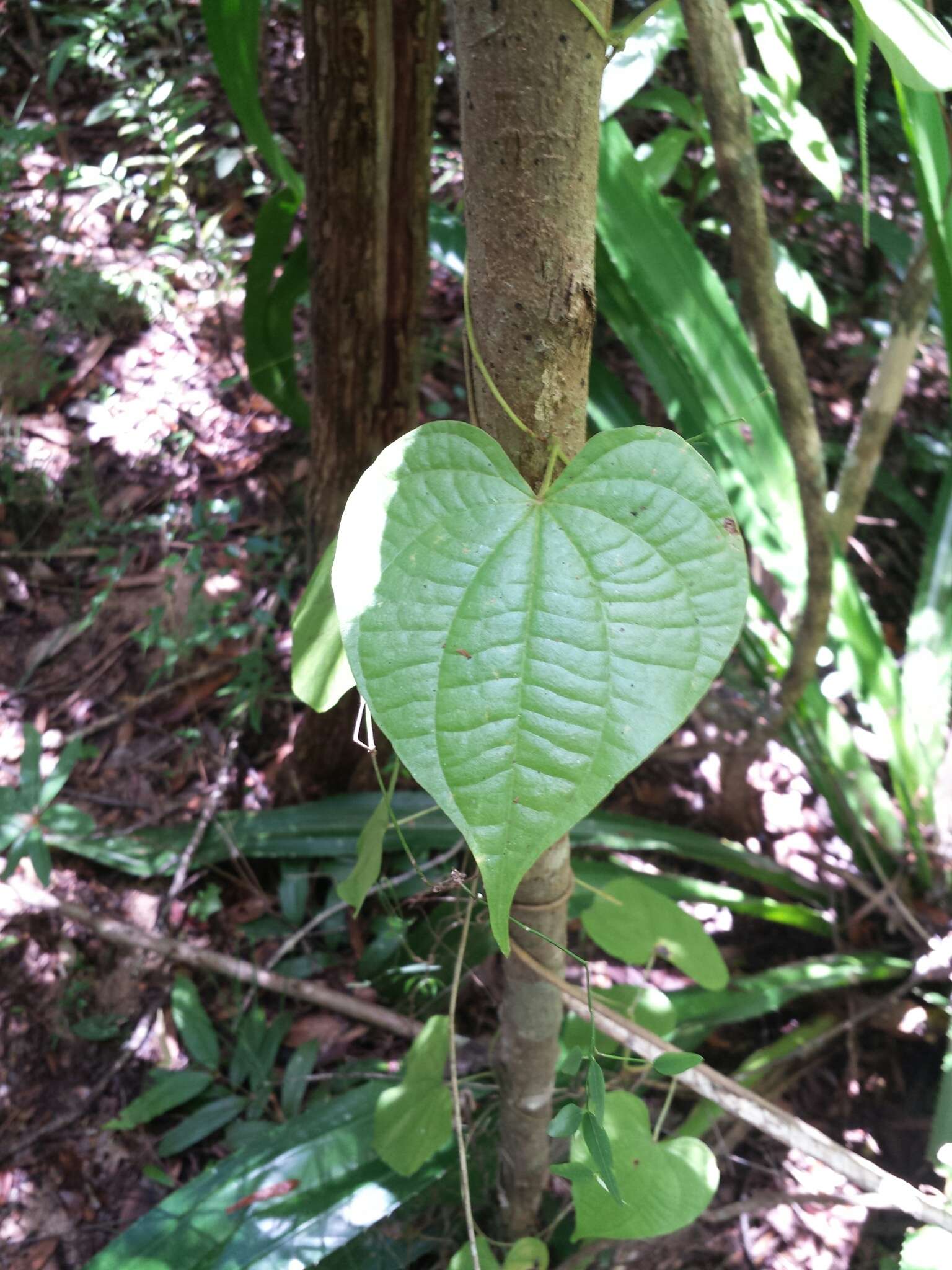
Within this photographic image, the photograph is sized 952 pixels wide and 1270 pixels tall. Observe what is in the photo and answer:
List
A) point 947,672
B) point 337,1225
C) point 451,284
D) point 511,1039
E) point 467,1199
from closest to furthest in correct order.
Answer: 1. point 467,1199
2. point 511,1039
3. point 337,1225
4. point 947,672
5. point 451,284

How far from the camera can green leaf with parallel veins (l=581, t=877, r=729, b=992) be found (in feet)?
2.83

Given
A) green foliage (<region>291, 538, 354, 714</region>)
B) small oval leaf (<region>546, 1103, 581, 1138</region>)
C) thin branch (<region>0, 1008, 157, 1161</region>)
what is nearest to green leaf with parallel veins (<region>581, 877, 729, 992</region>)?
small oval leaf (<region>546, 1103, 581, 1138</region>)

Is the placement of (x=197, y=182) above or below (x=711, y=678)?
above

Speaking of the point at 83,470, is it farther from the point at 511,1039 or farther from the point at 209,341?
the point at 511,1039

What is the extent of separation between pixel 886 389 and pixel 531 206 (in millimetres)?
923

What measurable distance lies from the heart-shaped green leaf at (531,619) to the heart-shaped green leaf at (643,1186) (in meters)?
0.38

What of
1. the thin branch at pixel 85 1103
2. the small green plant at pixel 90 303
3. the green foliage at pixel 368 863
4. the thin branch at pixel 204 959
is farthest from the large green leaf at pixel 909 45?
the small green plant at pixel 90 303

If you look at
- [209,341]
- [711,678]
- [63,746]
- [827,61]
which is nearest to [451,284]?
[209,341]

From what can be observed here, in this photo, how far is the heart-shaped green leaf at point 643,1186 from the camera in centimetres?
63

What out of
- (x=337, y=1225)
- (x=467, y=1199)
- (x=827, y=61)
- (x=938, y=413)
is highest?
(x=827, y=61)

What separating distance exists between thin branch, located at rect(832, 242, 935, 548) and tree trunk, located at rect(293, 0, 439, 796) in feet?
2.06

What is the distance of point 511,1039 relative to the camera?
75cm

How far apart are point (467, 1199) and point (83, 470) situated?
5.98ft

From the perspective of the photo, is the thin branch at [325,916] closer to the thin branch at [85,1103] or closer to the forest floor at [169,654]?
the forest floor at [169,654]
